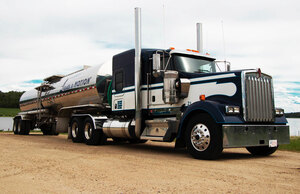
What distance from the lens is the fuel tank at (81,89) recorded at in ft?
42.5

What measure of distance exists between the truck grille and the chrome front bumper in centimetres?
24

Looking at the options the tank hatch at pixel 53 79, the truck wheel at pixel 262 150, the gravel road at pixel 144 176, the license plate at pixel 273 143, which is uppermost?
the tank hatch at pixel 53 79

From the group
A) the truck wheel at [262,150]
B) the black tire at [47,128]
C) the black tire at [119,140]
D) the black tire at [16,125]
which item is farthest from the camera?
the black tire at [47,128]

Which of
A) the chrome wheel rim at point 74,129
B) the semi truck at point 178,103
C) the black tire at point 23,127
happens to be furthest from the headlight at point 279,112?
the black tire at point 23,127

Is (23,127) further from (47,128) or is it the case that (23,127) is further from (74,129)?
(74,129)

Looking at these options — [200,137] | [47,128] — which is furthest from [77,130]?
[47,128]

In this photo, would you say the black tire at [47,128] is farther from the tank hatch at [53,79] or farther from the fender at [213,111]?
the fender at [213,111]

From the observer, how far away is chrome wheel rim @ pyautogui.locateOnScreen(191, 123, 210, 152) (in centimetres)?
802

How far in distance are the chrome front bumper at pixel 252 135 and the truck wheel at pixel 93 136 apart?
6282mm

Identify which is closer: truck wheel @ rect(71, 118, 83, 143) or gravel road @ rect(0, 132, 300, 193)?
gravel road @ rect(0, 132, 300, 193)

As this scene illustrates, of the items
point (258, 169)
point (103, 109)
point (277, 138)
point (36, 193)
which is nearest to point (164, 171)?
point (258, 169)

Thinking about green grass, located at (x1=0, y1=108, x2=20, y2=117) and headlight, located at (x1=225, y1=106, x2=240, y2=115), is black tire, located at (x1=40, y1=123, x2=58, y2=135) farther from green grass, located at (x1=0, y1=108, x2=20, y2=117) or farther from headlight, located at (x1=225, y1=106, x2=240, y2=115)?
green grass, located at (x1=0, y1=108, x2=20, y2=117)

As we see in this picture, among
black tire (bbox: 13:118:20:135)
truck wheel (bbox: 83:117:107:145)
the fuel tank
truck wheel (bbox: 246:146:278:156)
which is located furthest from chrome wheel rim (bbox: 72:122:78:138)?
black tire (bbox: 13:118:20:135)

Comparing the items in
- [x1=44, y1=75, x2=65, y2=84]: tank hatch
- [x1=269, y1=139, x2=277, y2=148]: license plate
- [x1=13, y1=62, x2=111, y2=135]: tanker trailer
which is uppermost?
[x1=44, y1=75, x2=65, y2=84]: tank hatch
